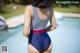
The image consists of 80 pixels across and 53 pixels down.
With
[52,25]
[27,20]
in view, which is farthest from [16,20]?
[52,25]

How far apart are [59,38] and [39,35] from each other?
0.13 metres

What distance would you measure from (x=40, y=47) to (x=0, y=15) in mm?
311

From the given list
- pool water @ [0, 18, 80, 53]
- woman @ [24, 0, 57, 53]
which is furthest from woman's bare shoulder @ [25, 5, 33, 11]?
pool water @ [0, 18, 80, 53]

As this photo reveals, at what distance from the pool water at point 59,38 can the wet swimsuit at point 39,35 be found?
0.04 m

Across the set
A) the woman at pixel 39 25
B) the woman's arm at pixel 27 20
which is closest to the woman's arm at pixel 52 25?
the woman at pixel 39 25

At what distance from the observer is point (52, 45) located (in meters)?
2.29

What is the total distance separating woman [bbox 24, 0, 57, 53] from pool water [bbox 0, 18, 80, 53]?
0.04 m

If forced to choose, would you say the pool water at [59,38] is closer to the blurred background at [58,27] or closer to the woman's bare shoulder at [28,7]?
the blurred background at [58,27]

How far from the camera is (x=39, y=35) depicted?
2262mm

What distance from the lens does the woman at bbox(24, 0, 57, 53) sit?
2.23 metres

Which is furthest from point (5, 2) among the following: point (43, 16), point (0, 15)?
point (43, 16)

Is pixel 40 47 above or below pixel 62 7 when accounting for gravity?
below

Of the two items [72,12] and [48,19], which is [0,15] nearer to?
[48,19]

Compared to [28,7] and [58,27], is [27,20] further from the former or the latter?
[58,27]
